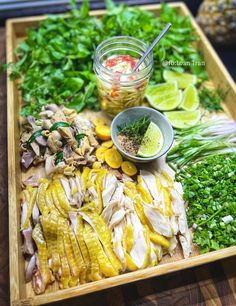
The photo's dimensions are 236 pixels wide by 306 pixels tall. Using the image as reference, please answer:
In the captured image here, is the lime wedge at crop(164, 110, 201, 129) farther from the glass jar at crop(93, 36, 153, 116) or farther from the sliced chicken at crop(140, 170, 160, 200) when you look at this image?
the sliced chicken at crop(140, 170, 160, 200)

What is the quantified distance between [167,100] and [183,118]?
151mm

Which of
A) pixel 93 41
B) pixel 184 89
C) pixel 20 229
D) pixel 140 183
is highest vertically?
pixel 93 41

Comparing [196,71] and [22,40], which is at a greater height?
[22,40]

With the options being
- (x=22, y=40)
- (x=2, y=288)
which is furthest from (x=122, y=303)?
(x=22, y=40)

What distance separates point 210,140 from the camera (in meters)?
1.98

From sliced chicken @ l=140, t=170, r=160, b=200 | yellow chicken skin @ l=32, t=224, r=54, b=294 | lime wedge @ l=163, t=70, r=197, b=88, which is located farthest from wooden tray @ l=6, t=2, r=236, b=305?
sliced chicken @ l=140, t=170, r=160, b=200

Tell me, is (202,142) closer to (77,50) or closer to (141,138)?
(141,138)

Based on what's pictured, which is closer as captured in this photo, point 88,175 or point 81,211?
point 81,211

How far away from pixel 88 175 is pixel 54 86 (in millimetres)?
672

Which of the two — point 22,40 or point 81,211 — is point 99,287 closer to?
point 81,211

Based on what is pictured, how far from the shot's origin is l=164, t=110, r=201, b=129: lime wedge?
2035 mm

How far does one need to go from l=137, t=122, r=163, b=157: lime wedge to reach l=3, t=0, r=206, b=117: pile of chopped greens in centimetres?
41

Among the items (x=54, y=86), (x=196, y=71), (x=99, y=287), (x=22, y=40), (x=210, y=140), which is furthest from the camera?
(x=22, y=40)

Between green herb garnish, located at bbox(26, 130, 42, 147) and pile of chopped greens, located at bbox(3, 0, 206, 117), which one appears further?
pile of chopped greens, located at bbox(3, 0, 206, 117)
